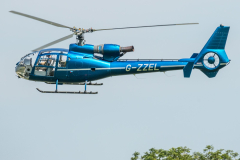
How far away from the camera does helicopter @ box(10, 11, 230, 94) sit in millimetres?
28844

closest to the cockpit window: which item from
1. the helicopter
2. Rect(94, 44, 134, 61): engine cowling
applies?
the helicopter

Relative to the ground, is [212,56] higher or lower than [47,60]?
higher

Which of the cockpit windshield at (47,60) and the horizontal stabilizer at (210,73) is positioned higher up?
the cockpit windshield at (47,60)

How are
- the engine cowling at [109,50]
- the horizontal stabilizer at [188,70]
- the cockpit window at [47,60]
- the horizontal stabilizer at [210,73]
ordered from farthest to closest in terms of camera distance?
the cockpit window at [47,60]
the engine cowling at [109,50]
the horizontal stabilizer at [210,73]
the horizontal stabilizer at [188,70]

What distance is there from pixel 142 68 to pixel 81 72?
2790 mm

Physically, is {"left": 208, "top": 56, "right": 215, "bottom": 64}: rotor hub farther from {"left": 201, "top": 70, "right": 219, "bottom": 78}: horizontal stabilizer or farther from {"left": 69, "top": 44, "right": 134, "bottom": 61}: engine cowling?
{"left": 69, "top": 44, "right": 134, "bottom": 61}: engine cowling

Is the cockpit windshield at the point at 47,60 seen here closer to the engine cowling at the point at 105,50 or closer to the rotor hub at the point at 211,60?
the engine cowling at the point at 105,50

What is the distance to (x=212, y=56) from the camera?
94.8ft

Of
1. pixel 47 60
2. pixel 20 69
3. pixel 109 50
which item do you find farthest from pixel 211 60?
pixel 20 69

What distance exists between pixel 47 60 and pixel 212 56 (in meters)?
7.48

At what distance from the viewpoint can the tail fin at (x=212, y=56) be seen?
2875 cm

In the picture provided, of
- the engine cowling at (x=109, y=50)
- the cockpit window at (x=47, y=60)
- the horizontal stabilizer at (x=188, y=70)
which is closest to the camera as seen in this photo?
the horizontal stabilizer at (x=188, y=70)

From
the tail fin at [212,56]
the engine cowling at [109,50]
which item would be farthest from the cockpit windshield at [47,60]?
the tail fin at [212,56]

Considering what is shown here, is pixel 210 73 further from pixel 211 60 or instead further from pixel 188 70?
pixel 188 70
